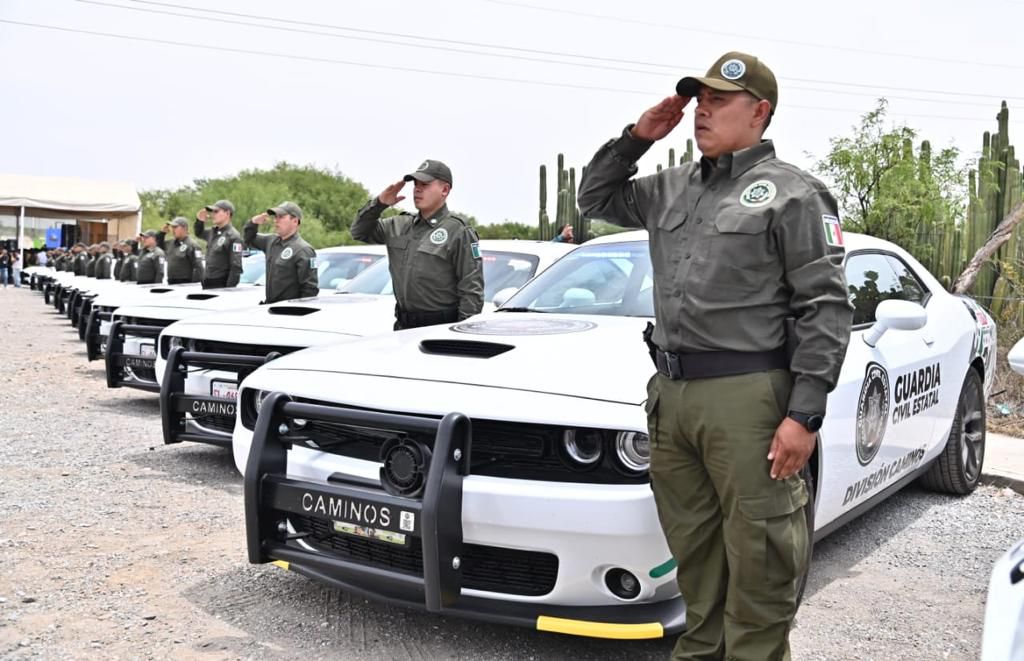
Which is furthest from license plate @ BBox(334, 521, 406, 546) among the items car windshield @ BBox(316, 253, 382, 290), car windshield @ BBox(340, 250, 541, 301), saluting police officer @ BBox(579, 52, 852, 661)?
car windshield @ BBox(316, 253, 382, 290)

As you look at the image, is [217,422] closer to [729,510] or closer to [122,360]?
[122,360]

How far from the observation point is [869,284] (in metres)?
4.62

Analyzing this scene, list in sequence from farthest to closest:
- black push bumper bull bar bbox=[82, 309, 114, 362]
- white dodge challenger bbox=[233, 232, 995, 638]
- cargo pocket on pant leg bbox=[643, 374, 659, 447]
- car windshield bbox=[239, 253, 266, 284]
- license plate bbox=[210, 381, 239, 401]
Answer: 1. car windshield bbox=[239, 253, 266, 284]
2. black push bumper bull bar bbox=[82, 309, 114, 362]
3. license plate bbox=[210, 381, 239, 401]
4. white dodge challenger bbox=[233, 232, 995, 638]
5. cargo pocket on pant leg bbox=[643, 374, 659, 447]

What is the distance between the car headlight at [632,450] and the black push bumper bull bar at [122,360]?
5.62 meters

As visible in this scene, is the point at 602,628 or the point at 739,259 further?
the point at 602,628

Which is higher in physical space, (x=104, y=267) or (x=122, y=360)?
(x=104, y=267)

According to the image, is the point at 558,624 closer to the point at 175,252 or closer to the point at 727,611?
the point at 727,611

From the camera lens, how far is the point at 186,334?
247 inches

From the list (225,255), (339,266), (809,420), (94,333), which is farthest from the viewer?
(94,333)

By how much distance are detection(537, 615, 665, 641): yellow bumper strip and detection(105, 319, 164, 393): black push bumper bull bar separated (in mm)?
5543

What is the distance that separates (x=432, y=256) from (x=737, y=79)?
125 inches

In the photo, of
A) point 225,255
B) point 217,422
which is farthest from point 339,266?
point 217,422

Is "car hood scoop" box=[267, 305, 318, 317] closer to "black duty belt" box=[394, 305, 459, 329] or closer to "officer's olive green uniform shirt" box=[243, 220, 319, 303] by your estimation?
"black duty belt" box=[394, 305, 459, 329]

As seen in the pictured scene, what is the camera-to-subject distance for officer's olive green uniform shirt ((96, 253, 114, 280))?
19.3 meters
